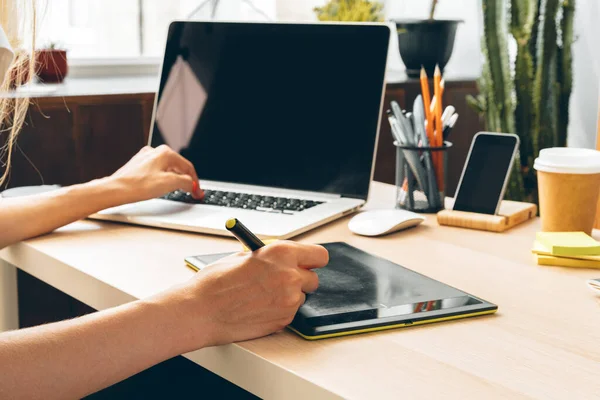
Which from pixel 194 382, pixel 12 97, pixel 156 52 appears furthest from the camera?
pixel 156 52

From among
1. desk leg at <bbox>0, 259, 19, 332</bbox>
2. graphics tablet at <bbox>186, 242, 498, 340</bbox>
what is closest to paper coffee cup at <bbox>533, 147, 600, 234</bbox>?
graphics tablet at <bbox>186, 242, 498, 340</bbox>

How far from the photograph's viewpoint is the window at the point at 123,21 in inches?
93.7

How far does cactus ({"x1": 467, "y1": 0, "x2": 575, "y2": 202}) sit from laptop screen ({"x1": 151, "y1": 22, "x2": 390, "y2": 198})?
2.75 ft

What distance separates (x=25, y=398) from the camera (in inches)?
25.3

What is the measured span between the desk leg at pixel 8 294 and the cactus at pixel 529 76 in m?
1.28

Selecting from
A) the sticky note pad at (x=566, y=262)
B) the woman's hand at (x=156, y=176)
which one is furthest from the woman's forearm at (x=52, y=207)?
the sticky note pad at (x=566, y=262)

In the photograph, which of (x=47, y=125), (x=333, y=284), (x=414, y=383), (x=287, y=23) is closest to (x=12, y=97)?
(x=47, y=125)

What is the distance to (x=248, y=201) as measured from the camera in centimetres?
124

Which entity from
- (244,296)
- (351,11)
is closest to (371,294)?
(244,296)

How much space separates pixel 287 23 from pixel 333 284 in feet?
2.02

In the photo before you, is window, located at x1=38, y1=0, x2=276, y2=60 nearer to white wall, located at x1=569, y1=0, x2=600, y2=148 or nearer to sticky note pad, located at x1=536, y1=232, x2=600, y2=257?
white wall, located at x1=569, y1=0, x2=600, y2=148

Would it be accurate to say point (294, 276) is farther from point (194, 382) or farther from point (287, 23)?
point (287, 23)

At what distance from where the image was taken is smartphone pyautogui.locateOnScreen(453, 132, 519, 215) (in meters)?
1.15

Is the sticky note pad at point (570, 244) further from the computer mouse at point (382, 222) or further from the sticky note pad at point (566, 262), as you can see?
the computer mouse at point (382, 222)
